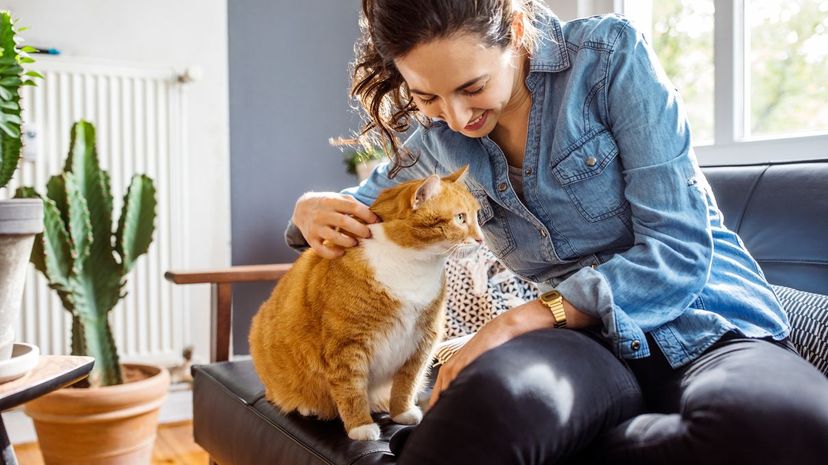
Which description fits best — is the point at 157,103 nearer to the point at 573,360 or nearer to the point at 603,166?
the point at 603,166

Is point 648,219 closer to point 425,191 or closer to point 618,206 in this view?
point 618,206

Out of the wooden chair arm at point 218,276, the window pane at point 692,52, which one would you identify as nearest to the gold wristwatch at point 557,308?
the wooden chair arm at point 218,276

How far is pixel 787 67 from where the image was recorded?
1.96m

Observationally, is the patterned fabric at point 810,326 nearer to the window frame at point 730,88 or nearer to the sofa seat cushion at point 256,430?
the sofa seat cushion at point 256,430

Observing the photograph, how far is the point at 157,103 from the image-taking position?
Result: 8.43ft

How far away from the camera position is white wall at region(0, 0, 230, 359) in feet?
8.29

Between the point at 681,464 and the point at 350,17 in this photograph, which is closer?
the point at 681,464

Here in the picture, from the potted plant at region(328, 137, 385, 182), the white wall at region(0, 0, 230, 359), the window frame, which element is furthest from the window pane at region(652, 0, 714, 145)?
the white wall at region(0, 0, 230, 359)

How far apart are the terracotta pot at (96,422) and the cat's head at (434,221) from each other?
121 centimetres

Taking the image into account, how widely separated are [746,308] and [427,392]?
0.61m

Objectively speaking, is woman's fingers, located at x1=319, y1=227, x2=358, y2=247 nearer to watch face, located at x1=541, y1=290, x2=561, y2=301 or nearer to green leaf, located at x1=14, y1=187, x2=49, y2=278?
watch face, located at x1=541, y1=290, x2=561, y2=301

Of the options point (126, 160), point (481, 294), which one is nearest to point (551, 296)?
point (481, 294)

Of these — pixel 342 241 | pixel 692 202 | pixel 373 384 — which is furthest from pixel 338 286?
pixel 692 202

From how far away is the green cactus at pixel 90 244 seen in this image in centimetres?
200
